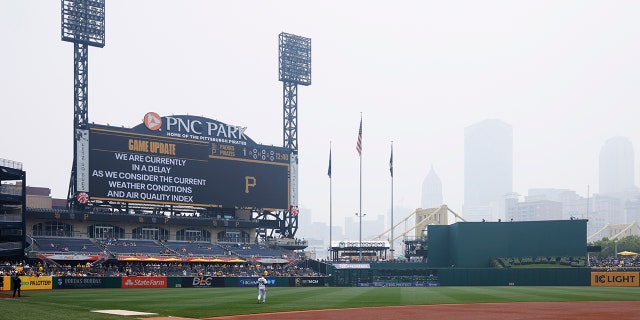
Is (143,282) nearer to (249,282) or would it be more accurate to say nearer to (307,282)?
(249,282)

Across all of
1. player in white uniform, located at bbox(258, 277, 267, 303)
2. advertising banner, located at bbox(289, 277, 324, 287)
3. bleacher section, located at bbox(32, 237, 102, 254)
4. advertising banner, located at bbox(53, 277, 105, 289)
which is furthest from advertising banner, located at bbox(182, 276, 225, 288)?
player in white uniform, located at bbox(258, 277, 267, 303)

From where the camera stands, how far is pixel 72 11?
7275cm

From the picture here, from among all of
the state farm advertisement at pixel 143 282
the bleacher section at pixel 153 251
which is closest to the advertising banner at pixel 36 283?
the state farm advertisement at pixel 143 282

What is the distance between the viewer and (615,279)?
64375mm

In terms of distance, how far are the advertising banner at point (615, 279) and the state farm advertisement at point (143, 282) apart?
40.4 m

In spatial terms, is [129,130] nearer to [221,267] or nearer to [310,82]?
[221,267]

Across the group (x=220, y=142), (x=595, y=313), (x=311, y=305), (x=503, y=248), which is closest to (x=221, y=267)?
(x=220, y=142)

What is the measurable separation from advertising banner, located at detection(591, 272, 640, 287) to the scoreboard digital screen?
36967mm

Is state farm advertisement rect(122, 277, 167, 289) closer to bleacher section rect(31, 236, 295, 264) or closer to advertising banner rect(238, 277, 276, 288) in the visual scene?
advertising banner rect(238, 277, 276, 288)

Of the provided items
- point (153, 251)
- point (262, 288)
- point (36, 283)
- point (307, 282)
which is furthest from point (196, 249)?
point (262, 288)

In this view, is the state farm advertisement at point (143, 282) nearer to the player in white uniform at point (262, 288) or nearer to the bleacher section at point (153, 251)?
the bleacher section at point (153, 251)

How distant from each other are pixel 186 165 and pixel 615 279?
45945 mm

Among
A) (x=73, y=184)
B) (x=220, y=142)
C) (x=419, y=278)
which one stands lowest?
(x=419, y=278)

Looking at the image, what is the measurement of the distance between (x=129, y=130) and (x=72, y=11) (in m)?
14.0
